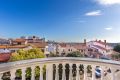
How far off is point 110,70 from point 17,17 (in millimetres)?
7452

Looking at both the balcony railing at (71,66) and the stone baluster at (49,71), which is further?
the stone baluster at (49,71)

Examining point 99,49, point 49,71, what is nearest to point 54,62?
point 49,71

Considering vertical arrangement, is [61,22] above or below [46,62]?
above

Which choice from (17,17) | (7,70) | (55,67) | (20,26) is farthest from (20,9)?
(7,70)

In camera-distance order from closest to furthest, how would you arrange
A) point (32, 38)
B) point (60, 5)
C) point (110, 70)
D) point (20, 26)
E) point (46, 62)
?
point (110, 70) → point (46, 62) → point (60, 5) → point (20, 26) → point (32, 38)

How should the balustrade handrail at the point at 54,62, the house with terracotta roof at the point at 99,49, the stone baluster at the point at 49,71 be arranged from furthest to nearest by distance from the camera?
the house with terracotta roof at the point at 99,49 → the stone baluster at the point at 49,71 → the balustrade handrail at the point at 54,62

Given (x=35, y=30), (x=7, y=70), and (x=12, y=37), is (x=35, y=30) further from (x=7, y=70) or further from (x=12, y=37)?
(x=7, y=70)

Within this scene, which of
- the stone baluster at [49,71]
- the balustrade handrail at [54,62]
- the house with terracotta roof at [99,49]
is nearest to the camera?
the balustrade handrail at [54,62]

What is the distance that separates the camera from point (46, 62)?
2.38 metres

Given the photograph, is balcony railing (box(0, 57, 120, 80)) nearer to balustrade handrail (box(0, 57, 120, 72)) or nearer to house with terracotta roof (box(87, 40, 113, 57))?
balustrade handrail (box(0, 57, 120, 72))

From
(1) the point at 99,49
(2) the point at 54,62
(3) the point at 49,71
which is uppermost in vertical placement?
(2) the point at 54,62

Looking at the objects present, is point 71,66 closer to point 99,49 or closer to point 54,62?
point 54,62

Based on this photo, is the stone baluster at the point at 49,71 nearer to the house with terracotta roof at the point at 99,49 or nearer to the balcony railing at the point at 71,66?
the balcony railing at the point at 71,66

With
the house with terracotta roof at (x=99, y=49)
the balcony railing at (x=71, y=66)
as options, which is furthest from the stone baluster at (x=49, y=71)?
the house with terracotta roof at (x=99, y=49)
